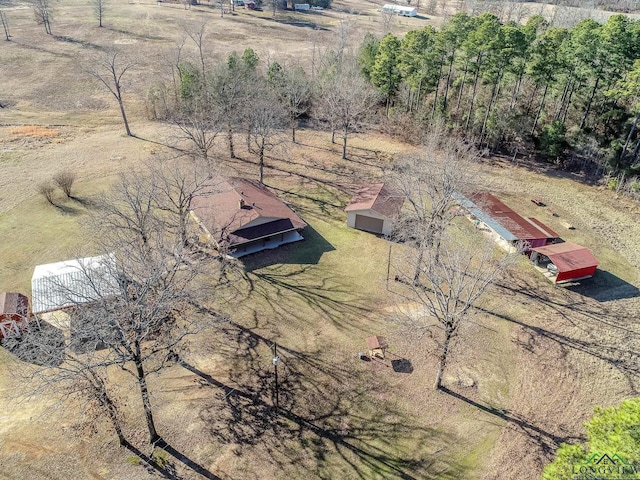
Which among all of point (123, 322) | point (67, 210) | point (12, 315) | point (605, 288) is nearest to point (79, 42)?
point (67, 210)

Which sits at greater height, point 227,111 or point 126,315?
point 227,111

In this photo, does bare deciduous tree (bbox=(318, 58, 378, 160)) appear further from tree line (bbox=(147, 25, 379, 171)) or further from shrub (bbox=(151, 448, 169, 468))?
shrub (bbox=(151, 448, 169, 468))

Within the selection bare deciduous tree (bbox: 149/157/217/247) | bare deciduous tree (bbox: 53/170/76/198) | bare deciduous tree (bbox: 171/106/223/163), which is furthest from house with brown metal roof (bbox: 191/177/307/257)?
bare deciduous tree (bbox: 53/170/76/198)

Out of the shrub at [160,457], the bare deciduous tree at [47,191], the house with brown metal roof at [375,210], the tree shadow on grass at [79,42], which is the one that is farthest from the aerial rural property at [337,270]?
the tree shadow on grass at [79,42]

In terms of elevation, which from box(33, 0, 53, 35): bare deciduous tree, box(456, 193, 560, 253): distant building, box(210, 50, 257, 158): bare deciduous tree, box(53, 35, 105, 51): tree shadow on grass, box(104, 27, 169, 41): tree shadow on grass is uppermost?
box(33, 0, 53, 35): bare deciduous tree

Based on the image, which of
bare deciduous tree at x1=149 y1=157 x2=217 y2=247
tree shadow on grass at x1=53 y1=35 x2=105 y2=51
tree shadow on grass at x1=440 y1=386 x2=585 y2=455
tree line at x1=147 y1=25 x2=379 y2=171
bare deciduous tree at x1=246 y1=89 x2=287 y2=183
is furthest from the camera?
tree shadow on grass at x1=53 y1=35 x2=105 y2=51

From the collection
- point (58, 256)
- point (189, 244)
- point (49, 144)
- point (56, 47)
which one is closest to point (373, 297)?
point (189, 244)

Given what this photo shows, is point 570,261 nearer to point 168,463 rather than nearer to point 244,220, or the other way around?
point 244,220

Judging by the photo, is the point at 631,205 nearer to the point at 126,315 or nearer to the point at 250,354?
the point at 250,354
